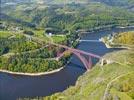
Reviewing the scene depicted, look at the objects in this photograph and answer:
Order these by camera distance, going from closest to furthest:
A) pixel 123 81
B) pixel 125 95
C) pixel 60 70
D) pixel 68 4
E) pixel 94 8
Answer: pixel 125 95, pixel 123 81, pixel 60 70, pixel 94 8, pixel 68 4

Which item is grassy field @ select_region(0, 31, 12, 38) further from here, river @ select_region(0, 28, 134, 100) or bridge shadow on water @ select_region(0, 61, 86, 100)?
bridge shadow on water @ select_region(0, 61, 86, 100)

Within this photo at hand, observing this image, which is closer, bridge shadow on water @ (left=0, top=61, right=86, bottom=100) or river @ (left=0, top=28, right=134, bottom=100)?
bridge shadow on water @ (left=0, top=61, right=86, bottom=100)

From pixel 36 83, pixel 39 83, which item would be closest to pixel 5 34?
pixel 36 83

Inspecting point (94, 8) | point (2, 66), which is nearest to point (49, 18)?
point (94, 8)

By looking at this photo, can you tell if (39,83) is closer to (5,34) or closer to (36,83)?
(36,83)

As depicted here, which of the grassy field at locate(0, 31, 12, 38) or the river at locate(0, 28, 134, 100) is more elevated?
the grassy field at locate(0, 31, 12, 38)

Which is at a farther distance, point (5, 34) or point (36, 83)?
point (5, 34)

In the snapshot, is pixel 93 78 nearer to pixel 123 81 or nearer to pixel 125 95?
pixel 123 81

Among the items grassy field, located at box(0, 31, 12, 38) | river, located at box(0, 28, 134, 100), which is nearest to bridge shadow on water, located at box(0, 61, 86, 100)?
river, located at box(0, 28, 134, 100)

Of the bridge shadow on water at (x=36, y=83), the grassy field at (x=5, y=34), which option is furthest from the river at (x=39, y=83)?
the grassy field at (x=5, y=34)

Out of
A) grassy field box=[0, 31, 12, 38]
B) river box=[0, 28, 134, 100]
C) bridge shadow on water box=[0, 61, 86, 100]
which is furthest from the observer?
grassy field box=[0, 31, 12, 38]

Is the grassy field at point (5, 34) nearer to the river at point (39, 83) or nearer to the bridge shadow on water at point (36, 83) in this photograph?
the river at point (39, 83)
